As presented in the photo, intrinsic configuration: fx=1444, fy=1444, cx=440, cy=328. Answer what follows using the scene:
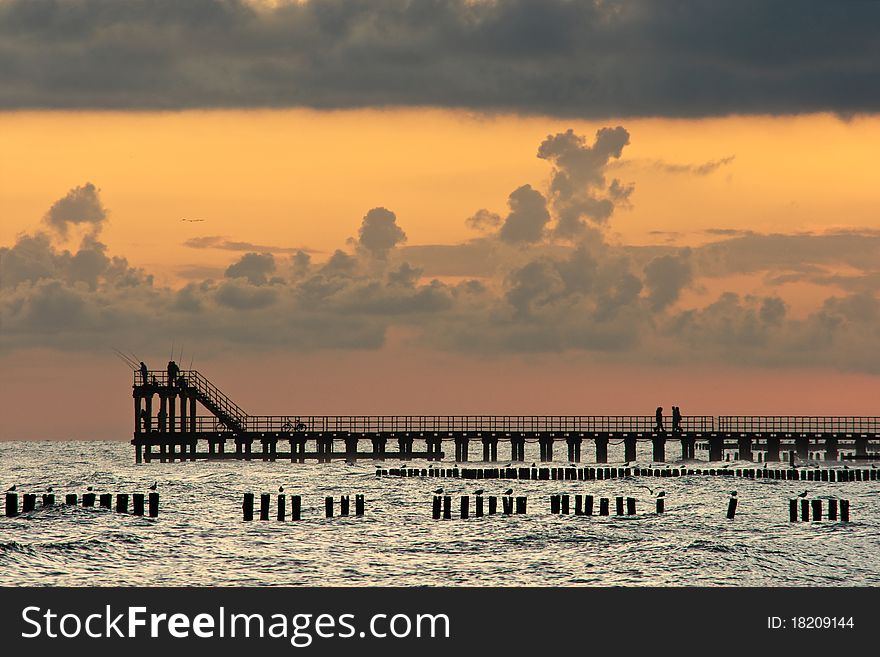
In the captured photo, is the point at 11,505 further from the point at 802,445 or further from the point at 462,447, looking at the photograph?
the point at 802,445

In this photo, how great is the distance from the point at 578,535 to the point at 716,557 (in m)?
6.28

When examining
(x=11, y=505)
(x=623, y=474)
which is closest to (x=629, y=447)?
(x=623, y=474)

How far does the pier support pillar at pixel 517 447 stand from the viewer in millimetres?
96375

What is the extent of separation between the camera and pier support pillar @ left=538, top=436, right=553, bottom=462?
96662mm

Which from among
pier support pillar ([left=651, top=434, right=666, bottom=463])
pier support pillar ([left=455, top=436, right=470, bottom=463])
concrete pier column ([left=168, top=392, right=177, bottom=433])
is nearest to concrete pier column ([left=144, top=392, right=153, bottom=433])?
concrete pier column ([left=168, top=392, right=177, bottom=433])

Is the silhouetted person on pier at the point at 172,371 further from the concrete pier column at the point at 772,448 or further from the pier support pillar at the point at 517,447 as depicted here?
the concrete pier column at the point at 772,448

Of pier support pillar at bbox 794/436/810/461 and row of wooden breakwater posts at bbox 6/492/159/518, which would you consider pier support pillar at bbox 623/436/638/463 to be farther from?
row of wooden breakwater posts at bbox 6/492/159/518

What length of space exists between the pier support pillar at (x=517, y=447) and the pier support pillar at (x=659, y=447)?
29.5 ft

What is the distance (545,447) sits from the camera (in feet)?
334

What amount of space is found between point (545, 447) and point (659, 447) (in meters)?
7.97

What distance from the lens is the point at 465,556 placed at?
141ft

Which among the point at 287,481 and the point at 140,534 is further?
the point at 287,481
